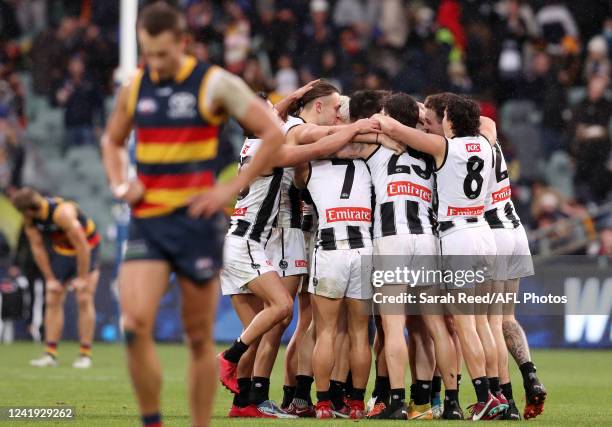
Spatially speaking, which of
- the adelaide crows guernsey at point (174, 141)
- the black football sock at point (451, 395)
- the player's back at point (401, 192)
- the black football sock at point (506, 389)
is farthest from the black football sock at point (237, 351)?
the adelaide crows guernsey at point (174, 141)

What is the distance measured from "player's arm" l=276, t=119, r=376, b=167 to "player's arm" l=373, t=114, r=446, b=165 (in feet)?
0.51

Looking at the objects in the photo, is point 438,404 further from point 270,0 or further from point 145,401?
point 270,0

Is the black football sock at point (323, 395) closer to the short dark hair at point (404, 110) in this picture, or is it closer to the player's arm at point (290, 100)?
the short dark hair at point (404, 110)

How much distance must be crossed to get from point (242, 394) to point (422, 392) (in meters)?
1.46

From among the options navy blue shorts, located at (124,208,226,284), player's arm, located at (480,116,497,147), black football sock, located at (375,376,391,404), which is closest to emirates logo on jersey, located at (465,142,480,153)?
player's arm, located at (480,116,497,147)

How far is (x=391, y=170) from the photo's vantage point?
9.94m

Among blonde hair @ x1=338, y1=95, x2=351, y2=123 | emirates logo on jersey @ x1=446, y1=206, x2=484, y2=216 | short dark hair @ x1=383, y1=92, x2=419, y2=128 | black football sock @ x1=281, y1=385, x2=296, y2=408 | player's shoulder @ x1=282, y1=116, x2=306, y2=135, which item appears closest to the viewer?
emirates logo on jersey @ x1=446, y1=206, x2=484, y2=216

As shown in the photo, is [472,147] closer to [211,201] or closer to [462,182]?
[462,182]

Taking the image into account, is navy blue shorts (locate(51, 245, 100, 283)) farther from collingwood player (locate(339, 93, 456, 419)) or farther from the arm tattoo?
the arm tattoo

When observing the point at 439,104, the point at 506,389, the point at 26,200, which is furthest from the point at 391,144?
the point at 26,200

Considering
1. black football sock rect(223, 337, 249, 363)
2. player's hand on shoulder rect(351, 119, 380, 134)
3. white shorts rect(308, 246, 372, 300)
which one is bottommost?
black football sock rect(223, 337, 249, 363)

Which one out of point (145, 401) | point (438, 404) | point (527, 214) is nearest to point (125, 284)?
point (145, 401)

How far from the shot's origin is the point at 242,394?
1007 centimetres

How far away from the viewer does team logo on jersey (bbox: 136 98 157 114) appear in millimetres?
6969
